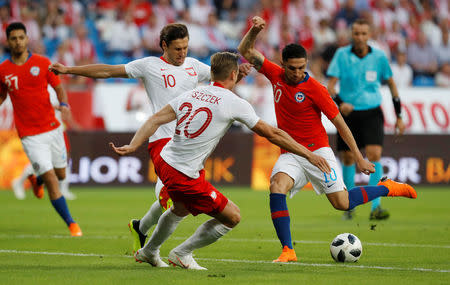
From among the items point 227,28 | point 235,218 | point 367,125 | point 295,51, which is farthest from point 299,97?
point 227,28

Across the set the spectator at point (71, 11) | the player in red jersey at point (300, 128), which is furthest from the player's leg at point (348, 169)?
the spectator at point (71, 11)

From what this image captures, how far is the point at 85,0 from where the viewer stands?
73.8ft

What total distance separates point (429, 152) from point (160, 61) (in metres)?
11.5

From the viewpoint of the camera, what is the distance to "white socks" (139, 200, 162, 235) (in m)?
8.23

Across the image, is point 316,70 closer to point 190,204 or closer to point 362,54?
point 362,54

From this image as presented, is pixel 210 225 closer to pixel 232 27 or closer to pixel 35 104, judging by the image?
pixel 35 104

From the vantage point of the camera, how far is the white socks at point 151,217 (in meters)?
8.23

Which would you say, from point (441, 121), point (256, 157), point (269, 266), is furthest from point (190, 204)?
point (441, 121)

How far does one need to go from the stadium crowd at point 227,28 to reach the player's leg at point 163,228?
1266 centimetres

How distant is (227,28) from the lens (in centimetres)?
2309

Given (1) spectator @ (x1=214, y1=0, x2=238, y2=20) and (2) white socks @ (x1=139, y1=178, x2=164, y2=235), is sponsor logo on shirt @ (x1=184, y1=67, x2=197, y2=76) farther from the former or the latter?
(1) spectator @ (x1=214, y1=0, x2=238, y2=20)

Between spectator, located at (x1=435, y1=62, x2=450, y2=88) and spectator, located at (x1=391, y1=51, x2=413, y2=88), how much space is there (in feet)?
3.20

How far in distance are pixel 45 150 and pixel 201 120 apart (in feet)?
13.5

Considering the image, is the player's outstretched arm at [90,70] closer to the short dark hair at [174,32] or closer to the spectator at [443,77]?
the short dark hair at [174,32]
